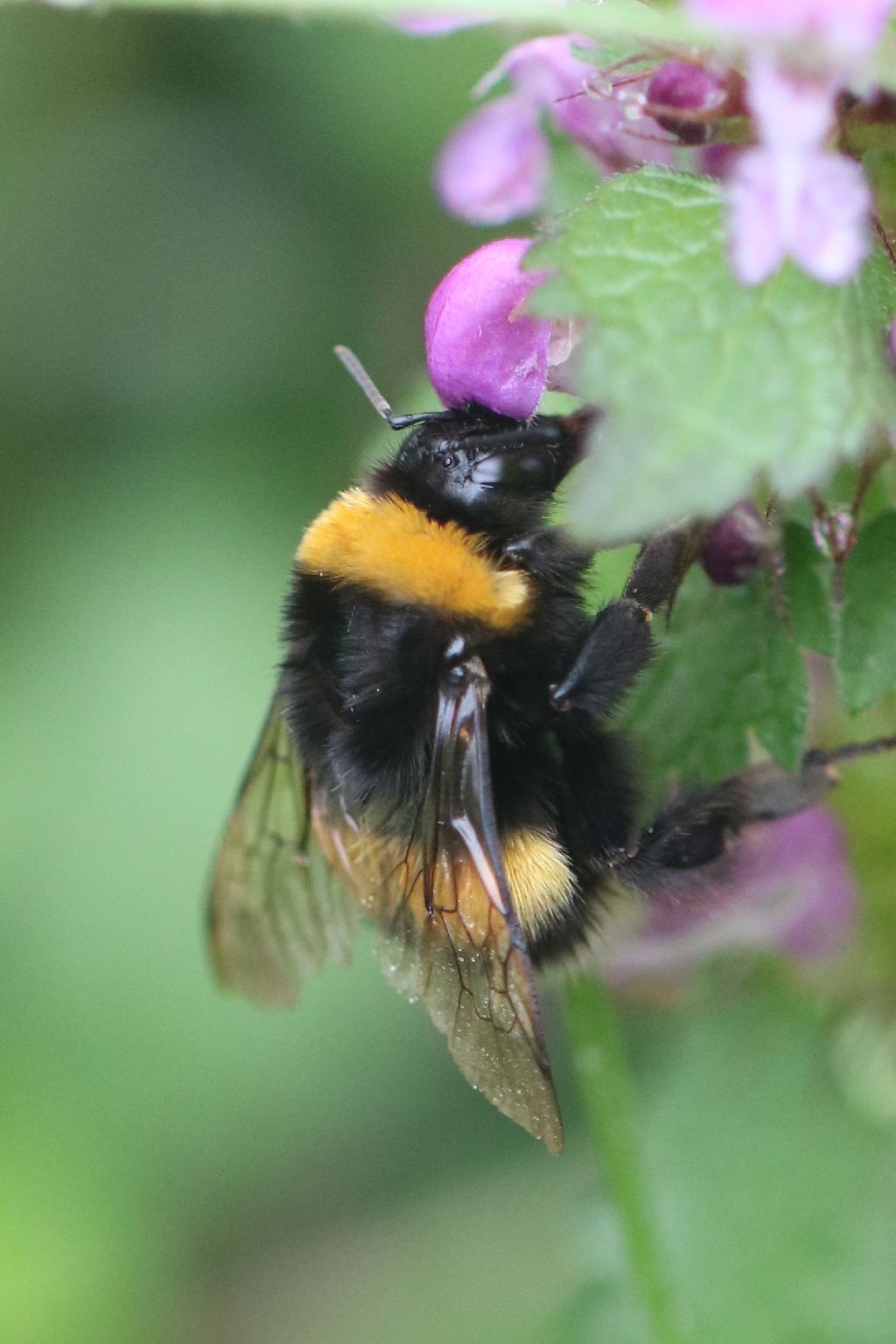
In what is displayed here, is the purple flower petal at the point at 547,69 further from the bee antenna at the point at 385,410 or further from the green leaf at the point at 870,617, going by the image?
the green leaf at the point at 870,617

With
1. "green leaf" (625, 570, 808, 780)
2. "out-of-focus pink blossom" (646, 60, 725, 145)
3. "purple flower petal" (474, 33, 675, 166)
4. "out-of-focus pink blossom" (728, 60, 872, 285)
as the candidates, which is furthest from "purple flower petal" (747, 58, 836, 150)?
"green leaf" (625, 570, 808, 780)

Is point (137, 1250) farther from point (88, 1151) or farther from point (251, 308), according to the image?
point (251, 308)

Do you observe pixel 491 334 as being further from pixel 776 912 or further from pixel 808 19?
pixel 776 912

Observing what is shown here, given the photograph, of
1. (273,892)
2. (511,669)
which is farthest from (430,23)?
(273,892)

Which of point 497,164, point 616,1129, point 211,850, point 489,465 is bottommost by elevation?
point 211,850

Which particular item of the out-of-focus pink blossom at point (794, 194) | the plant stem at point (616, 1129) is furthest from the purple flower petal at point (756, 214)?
the plant stem at point (616, 1129)

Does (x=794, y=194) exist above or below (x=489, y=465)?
above

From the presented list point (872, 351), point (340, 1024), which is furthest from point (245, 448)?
point (872, 351)
